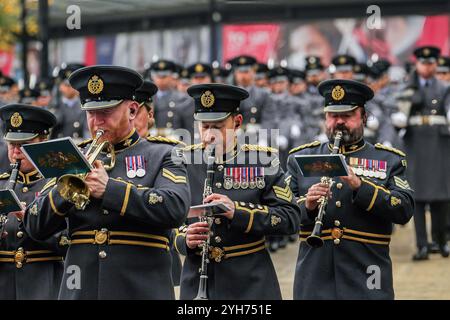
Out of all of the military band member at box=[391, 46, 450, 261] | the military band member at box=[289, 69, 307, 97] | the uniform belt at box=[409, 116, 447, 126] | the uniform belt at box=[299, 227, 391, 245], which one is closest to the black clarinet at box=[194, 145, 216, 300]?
the uniform belt at box=[299, 227, 391, 245]

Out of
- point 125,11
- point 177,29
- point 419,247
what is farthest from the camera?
point 177,29

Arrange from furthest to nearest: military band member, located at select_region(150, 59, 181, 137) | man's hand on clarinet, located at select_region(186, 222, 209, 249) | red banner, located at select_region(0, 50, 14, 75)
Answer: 1. red banner, located at select_region(0, 50, 14, 75)
2. military band member, located at select_region(150, 59, 181, 137)
3. man's hand on clarinet, located at select_region(186, 222, 209, 249)

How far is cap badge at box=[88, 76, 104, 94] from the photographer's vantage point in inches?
248

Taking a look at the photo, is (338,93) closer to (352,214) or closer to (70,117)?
(352,214)

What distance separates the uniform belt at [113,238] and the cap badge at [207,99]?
1.30 metres

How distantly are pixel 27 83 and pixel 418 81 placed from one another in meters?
7.61

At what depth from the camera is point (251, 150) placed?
7.41 meters

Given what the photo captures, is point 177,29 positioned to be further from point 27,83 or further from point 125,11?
point 27,83

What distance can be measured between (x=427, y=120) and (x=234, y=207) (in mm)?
8093

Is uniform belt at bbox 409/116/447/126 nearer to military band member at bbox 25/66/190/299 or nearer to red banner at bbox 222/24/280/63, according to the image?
military band member at bbox 25/66/190/299

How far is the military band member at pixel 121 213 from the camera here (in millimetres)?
6113
